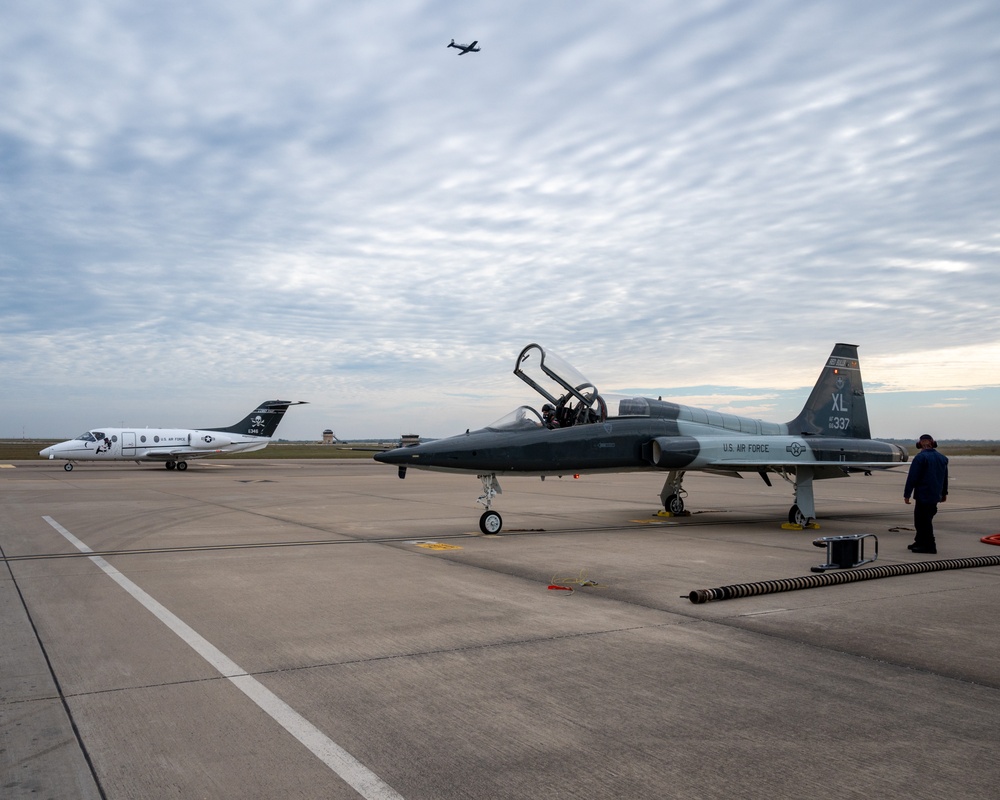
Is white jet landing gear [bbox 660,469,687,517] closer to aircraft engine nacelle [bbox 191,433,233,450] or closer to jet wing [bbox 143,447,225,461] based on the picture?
jet wing [bbox 143,447,225,461]

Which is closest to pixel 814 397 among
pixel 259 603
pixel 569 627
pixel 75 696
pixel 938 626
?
pixel 938 626

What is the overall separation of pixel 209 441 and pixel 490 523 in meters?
32.0

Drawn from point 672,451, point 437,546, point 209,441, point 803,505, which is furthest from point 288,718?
point 209,441

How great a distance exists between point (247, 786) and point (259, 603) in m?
3.90

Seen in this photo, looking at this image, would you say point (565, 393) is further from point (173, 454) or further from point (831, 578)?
point (173, 454)

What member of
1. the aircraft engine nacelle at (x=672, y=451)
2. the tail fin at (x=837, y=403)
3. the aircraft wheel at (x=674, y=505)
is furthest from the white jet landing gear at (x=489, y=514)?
the tail fin at (x=837, y=403)

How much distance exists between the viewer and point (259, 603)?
7.00 meters

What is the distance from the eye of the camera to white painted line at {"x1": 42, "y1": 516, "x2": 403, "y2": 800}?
3275mm

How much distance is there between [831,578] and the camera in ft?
26.2

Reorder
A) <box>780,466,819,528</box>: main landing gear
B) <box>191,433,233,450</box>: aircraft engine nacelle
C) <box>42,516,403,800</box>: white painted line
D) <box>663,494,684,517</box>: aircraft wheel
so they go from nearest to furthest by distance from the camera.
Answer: <box>42,516,403,800</box>: white painted line
<box>780,466,819,528</box>: main landing gear
<box>663,494,684,517</box>: aircraft wheel
<box>191,433,233,450</box>: aircraft engine nacelle

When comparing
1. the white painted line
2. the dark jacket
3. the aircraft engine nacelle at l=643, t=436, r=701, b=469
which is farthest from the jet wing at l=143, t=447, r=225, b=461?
the dark jacket

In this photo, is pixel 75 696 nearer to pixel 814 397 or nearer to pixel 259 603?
pixel 259 603

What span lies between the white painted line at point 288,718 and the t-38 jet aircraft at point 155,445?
34786 millimetres

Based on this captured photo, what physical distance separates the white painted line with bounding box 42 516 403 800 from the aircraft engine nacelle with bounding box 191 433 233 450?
35444 mm
